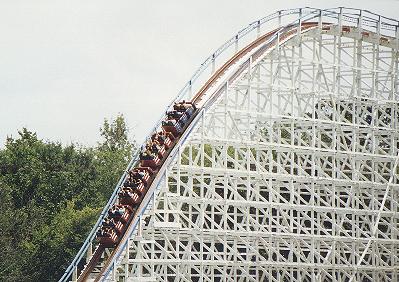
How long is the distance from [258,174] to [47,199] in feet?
65.5

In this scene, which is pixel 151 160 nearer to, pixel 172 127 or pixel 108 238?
pixel 172 127

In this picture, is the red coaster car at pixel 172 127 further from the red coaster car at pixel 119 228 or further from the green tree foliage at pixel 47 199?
the green tree foliage at pixel 47 199

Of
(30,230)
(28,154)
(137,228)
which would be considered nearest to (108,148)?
(28,154)

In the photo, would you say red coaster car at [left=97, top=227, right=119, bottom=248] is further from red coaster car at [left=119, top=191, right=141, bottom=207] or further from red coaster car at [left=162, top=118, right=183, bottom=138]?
red coaster car at [left=162, top=118, right=183, bottom=138]

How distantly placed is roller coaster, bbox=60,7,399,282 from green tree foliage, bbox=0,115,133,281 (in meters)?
10.8

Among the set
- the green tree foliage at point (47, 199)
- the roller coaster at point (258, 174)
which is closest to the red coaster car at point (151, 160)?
the roller coaster at point (258, 174)

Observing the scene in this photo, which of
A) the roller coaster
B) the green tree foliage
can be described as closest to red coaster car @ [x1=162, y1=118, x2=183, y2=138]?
the roller coaster

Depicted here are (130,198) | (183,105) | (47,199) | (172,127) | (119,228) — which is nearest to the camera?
(119,228)

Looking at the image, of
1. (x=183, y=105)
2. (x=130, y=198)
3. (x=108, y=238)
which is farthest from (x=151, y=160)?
(x=108, y=238)

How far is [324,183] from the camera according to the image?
3688 cm

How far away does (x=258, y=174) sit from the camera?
115ft

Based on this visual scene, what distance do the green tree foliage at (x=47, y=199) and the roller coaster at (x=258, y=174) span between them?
10810 mm

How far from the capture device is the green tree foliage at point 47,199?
47406 mm

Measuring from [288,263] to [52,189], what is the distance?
789 inches
